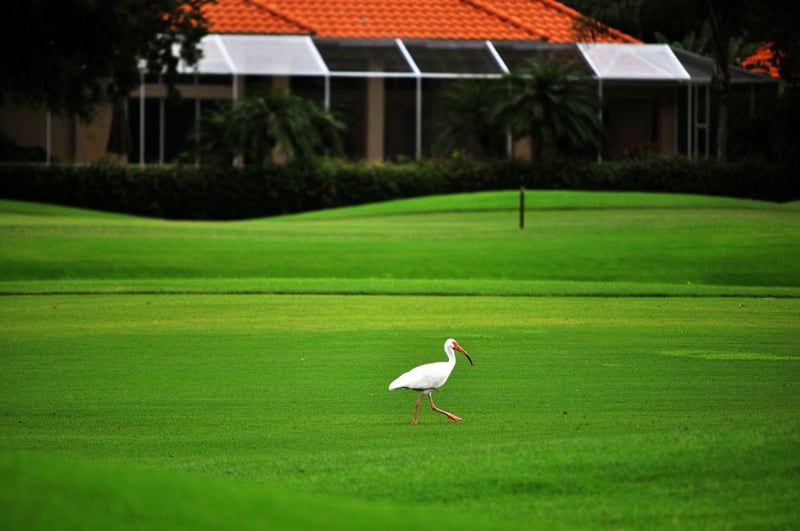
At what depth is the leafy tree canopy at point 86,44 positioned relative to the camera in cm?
3331

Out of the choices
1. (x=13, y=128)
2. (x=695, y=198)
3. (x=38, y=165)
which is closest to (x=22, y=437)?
(x=695, y=198)

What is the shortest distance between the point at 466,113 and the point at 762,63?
1349cm

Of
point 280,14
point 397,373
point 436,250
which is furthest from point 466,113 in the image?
point 397,373

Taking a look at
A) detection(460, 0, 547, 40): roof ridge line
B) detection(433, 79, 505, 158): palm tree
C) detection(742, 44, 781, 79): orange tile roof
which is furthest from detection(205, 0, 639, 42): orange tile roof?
detection(742, 44, 781, 79): orange tile roof

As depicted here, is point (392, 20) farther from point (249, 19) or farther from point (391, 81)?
point (249, 19)

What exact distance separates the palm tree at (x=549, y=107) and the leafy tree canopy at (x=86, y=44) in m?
8.25

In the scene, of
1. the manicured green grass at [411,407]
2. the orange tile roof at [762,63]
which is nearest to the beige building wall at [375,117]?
the orange tile roof at [762,63]

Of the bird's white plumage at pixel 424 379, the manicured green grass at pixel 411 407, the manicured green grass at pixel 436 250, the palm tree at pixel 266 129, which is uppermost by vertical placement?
the palm tree at pixel 266 129

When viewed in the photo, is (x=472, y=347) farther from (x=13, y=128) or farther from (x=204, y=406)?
(x=13, y=128)

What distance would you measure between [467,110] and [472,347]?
85.0 ft

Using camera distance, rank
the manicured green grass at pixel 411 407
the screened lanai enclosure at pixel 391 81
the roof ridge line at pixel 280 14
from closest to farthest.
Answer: the manicured green grass at pixel 411 407 → the screened lanai enclosure at pixel 391 81 → the roof ridge line at pixel 280 14

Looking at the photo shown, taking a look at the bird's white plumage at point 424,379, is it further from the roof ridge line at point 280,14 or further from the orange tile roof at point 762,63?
the orange tile roof at point 762,63

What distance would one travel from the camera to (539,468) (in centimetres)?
802

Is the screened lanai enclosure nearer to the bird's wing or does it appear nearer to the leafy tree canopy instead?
the leafy tree canopy
